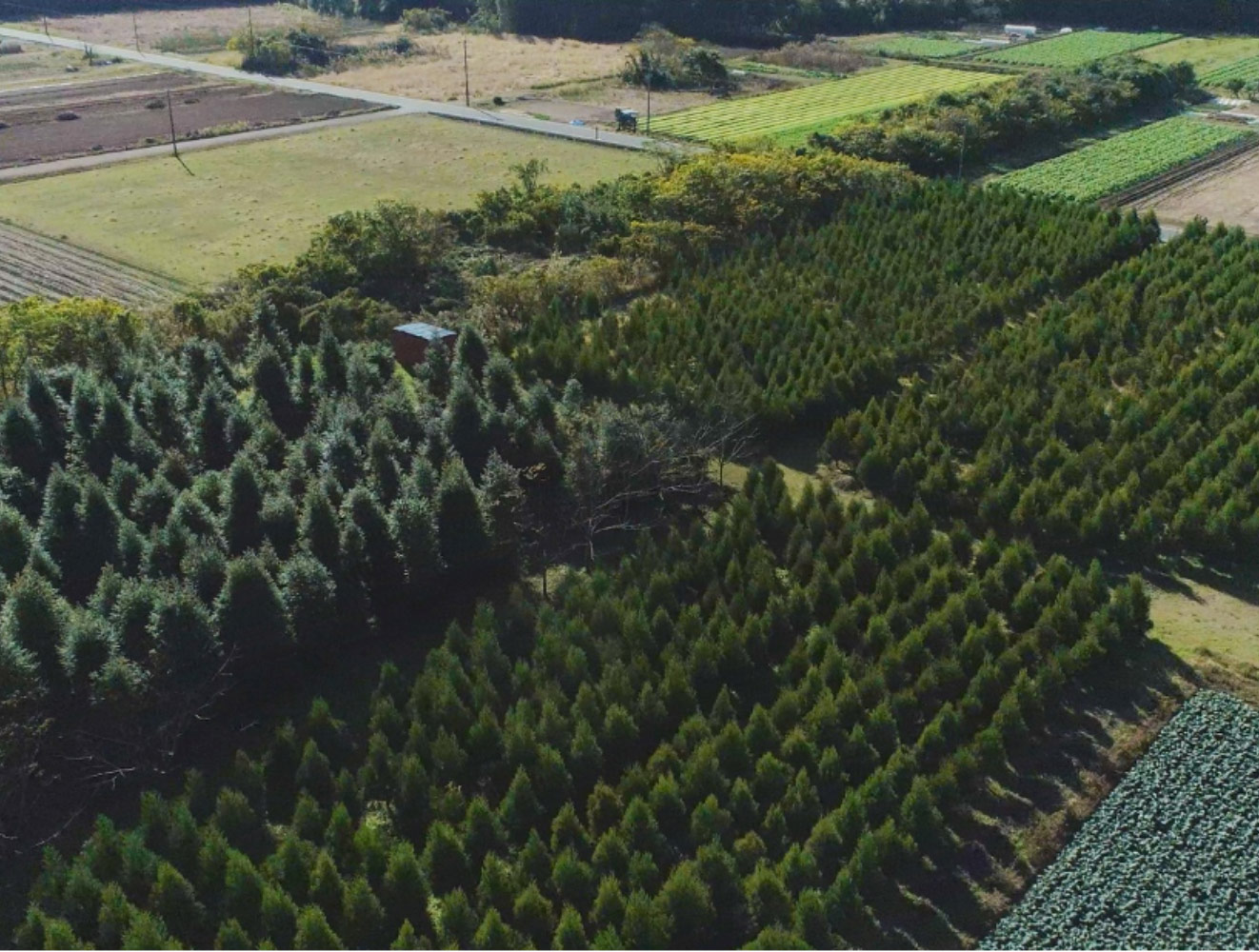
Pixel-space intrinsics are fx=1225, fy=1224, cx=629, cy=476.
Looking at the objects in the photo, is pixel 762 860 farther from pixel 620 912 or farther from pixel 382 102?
pixel 382 102

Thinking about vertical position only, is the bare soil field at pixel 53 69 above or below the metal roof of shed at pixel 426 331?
above

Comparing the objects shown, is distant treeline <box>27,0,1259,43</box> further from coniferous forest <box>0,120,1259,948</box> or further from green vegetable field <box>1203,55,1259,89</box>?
coniferous forest <box>0,120,1259,948</box>

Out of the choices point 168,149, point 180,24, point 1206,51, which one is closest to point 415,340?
point 168,149

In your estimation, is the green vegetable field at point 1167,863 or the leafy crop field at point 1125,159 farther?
the leafy crop field at point 1125,159

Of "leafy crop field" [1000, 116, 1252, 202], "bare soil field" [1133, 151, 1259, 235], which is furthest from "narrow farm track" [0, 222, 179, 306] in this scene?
"bare soil field" [1133, 151, 1259, 235]

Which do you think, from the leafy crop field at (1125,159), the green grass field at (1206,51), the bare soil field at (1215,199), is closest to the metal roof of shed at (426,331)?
the leafy crop field at (1125,159)

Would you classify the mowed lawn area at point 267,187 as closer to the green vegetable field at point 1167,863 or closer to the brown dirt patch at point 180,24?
the green vegetable field at point 1167,863

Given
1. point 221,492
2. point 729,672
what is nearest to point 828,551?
point 729,672
